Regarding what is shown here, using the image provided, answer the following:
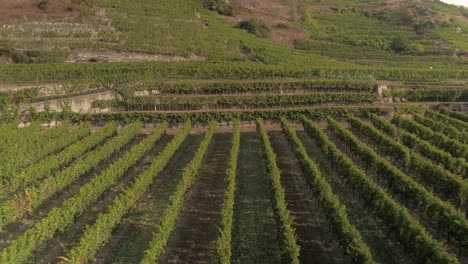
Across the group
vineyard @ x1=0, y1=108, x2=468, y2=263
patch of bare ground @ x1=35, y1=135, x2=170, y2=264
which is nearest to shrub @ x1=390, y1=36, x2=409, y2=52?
vineyard @ x1=0, y1=108, x2=468, y2=263

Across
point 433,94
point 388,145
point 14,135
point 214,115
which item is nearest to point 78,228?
point 14,135

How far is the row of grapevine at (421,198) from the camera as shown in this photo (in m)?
27.2

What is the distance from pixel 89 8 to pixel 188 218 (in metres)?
72.2

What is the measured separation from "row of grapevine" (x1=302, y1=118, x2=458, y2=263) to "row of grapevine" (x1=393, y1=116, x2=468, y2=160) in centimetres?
1292

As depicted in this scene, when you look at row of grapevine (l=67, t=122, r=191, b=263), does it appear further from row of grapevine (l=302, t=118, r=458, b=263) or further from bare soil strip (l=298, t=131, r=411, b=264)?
row of grapevine (l=302, t=118, r=458, b=263)

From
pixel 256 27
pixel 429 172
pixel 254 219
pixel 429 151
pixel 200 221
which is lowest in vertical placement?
pixel 200 221

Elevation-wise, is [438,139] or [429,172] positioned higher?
[438,139]

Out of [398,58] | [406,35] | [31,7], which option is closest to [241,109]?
[398,58]

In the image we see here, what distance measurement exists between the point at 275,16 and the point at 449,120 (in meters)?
68.1

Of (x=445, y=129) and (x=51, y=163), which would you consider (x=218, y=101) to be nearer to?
(x=51, y=163)

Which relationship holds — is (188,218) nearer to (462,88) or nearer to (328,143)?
(328,143)

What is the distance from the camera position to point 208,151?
1930 inches

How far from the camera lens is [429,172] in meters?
36.3

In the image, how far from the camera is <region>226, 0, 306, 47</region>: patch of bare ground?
102 m
